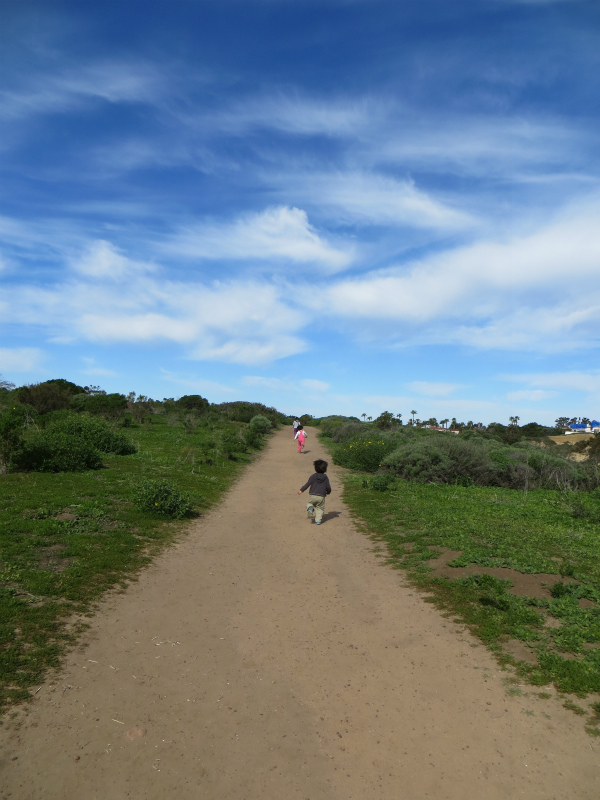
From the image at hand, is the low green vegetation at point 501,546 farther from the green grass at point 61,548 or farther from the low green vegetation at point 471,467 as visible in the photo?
the green grass at point 61,548

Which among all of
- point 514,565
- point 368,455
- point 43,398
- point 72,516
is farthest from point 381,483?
point 43,398

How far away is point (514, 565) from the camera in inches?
305

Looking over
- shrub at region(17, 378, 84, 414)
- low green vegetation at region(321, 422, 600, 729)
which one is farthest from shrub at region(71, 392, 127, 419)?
low green vegetation at region(321, 422, 600, 729)

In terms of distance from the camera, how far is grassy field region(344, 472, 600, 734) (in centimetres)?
528

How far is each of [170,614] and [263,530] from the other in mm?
4748

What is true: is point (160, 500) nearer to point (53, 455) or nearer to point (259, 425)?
point (53, 455)

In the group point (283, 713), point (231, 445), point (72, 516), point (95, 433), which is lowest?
point (283, 713)

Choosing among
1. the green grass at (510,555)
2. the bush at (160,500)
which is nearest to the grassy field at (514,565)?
the green grass at (510,555)

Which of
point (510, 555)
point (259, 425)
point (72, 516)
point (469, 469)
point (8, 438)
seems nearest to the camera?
point (510, 555)

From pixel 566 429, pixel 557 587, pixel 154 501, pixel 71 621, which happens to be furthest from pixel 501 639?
pixel 566 429

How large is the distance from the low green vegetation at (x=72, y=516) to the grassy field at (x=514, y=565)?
4.64 metres

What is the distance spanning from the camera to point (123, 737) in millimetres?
3914

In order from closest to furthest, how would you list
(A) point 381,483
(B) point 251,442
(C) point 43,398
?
(A) point 381,483 < (B) point 251,442 < (C) point 43,398

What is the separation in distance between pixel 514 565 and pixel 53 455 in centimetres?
1249
